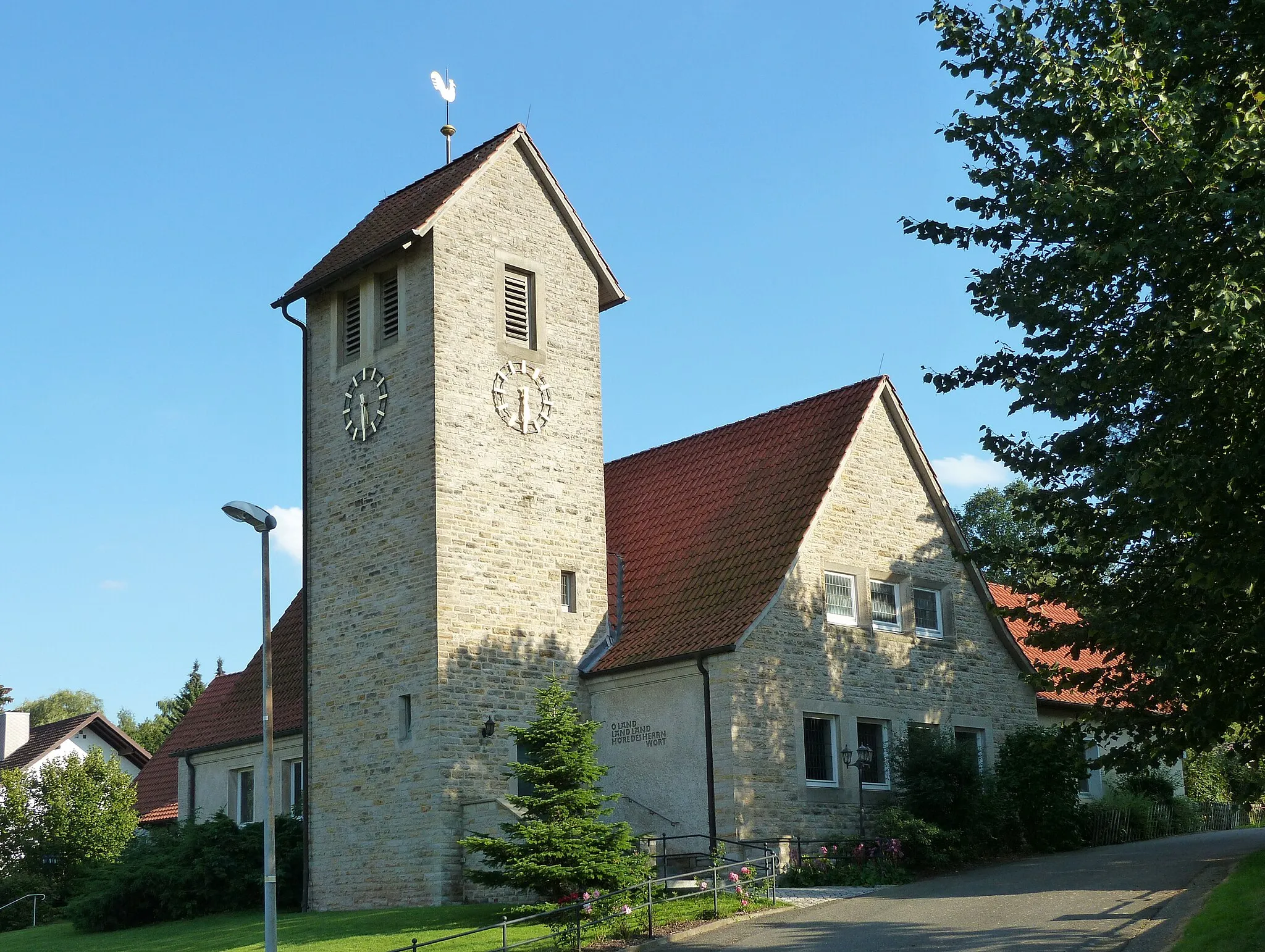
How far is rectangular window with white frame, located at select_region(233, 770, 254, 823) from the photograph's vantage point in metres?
32.5

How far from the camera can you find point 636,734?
82.6ft

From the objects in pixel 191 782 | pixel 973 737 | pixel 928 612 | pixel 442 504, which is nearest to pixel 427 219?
pixel 442 504

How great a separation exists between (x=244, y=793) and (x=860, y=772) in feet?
48.9

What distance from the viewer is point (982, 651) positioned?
28484 millimetres

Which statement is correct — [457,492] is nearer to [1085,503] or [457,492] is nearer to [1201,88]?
[1085,503]

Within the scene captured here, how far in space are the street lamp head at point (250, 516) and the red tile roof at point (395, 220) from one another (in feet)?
32.1

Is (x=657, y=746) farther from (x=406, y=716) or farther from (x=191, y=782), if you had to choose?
(x=191, y=782)

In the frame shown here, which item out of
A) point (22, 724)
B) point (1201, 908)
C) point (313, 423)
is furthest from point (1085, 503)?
point (22, 724)

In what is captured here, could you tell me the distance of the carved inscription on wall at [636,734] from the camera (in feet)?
81.0

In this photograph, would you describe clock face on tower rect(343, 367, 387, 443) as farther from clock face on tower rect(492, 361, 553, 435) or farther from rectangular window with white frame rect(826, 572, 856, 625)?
rectangular window with white frame rect(826, 572, 856, 625)

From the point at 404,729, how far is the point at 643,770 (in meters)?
4.10

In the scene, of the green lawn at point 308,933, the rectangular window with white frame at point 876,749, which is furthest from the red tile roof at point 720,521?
the green lawn at point 308,933

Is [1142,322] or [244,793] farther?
[244,793]

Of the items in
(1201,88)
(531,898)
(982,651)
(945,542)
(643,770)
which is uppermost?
(1201,88)
